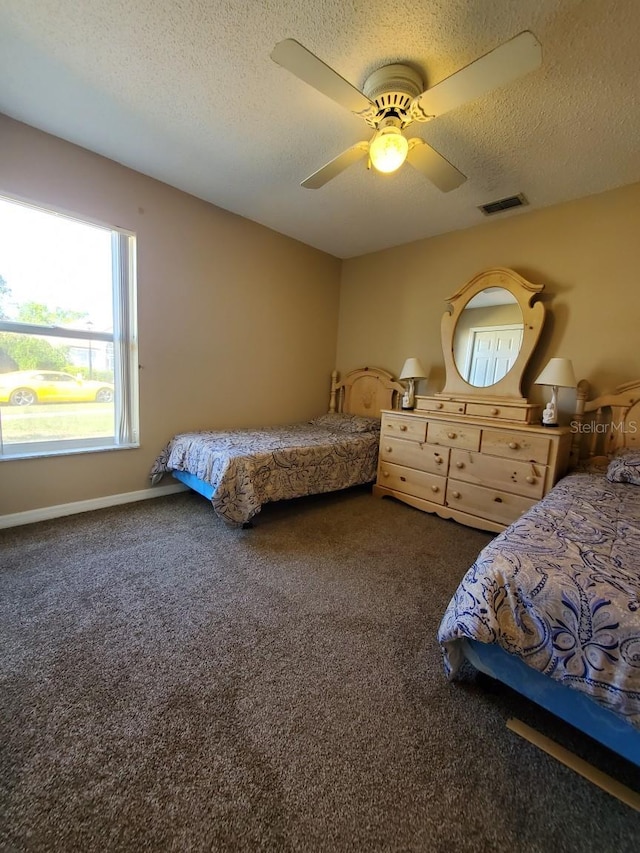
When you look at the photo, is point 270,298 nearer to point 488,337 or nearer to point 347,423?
point 347,423

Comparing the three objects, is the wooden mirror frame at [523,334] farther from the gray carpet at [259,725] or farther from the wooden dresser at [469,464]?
the gray carpet at [259,725]

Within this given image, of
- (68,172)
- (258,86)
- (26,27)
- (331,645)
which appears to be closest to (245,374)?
(68,172)

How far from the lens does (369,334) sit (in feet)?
13.1

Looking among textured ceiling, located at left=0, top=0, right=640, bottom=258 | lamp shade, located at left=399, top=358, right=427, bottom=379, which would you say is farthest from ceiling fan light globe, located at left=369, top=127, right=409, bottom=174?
lamp shade, located at left=399, top=358, right=427, bottom=379

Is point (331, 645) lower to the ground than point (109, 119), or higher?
lower

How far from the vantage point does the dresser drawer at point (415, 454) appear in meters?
2.82

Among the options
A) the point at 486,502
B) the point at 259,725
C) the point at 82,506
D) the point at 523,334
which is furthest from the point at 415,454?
the point at 82,506

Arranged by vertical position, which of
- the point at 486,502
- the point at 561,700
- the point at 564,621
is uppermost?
the point at 564,621

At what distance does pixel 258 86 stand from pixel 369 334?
2.51 metres

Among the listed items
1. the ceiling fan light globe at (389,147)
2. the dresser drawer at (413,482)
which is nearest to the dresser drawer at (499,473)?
the dresser drawer at (413,482)

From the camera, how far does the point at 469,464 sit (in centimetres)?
266

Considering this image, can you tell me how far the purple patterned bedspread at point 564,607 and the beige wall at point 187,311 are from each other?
2.70m

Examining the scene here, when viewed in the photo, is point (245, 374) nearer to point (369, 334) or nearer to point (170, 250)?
point (170, 250)

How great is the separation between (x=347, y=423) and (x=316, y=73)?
8.67 feet
